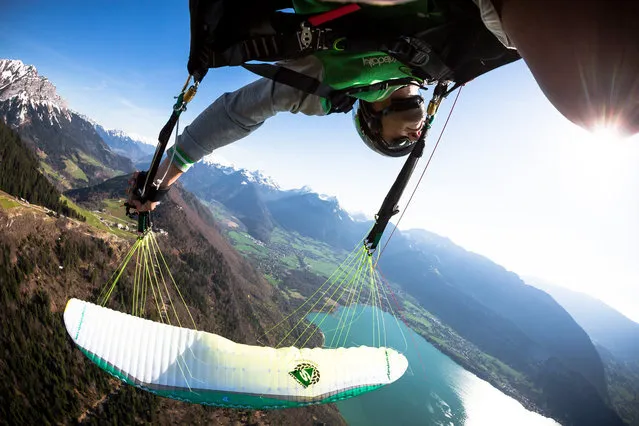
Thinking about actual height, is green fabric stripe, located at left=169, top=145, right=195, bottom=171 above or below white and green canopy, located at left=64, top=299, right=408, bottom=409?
above

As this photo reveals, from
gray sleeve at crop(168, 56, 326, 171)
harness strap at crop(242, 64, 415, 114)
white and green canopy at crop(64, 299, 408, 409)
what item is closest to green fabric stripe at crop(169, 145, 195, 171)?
gray sleeve at crop(168, 56, 326, 171)

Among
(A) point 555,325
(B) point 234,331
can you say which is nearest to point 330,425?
(B) point 234,331

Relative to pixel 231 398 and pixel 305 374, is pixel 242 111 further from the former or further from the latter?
pixel 231 398

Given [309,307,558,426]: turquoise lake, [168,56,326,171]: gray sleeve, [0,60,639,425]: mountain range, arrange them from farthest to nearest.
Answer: [0,60,639,425]: mountain range, [309,307,558,426]: turquoise lake, [168,56,326,171]: gray sleeve

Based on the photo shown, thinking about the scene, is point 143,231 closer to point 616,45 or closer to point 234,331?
point 616,45

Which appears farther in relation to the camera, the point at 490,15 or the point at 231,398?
the point at 231,398

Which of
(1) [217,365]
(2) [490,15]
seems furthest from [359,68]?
(1) [217,365]

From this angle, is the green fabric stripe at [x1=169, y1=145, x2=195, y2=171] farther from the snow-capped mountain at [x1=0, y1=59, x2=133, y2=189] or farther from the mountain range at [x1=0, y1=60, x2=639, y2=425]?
the snow-capped mountain at [x1=0, y1=59, x2=133, y2=189]
